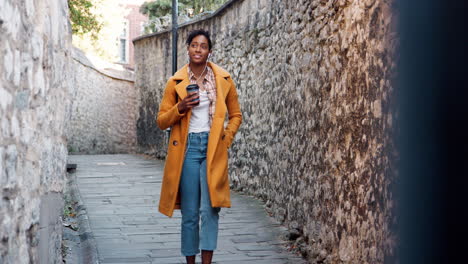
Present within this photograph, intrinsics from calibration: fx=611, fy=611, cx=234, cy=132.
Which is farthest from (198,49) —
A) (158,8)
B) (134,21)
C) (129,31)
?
(134,21)

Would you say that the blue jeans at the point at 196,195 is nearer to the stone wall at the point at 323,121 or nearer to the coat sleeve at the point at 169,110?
the coat sleeve at the point at 169,110

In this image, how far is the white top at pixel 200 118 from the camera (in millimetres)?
A: 4055

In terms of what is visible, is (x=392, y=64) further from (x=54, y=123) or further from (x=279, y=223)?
(x=279, y=223)

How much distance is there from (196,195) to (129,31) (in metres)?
28.9

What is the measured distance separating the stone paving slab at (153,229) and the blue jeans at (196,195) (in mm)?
924

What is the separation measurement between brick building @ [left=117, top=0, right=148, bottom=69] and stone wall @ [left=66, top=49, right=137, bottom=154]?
10.8m

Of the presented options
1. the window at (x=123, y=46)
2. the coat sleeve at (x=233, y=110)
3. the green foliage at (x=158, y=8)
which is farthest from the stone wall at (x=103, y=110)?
the coat sleeve at (x=233, y=110)

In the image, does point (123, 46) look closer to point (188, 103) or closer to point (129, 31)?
point (129, 31)

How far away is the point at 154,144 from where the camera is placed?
49.4 feet

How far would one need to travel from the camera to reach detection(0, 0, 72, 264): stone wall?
2.42m

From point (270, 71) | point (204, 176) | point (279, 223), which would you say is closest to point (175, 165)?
point (204, 176)

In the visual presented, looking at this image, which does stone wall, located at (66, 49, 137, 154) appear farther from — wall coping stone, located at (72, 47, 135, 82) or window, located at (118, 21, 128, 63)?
window, located at (118, 21, 128, 63)

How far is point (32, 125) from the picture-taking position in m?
2.96

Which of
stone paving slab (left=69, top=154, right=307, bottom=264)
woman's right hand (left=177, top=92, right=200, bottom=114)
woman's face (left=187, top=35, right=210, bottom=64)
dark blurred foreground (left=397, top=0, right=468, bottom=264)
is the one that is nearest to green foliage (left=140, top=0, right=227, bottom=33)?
stone paving slab (left=69, top=154, right=307, bottom=264)
